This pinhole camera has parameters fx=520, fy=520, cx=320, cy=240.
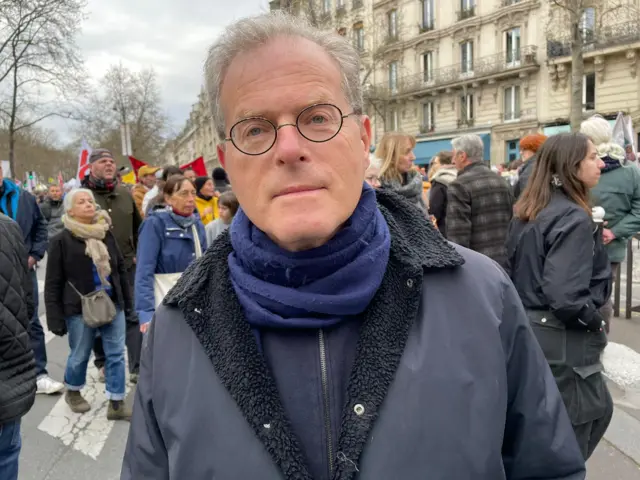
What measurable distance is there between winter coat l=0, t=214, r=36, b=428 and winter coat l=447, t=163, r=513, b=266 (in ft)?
11.0

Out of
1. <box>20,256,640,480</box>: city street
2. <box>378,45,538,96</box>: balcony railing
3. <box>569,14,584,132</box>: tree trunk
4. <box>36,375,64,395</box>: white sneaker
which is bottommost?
<box>20,256,640,480</box>: city street

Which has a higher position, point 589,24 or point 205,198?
point 589,24

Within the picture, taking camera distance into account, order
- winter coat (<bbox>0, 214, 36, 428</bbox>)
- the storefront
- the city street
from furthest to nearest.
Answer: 1. the storefront
2. the city street
3. winter coat (<bbox>0, 214, 36, 428</bbox>)

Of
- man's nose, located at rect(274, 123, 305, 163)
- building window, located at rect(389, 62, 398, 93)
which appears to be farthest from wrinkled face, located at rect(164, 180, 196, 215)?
building window, located at rect(389, 62, 398, 93)

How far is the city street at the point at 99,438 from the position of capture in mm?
3370

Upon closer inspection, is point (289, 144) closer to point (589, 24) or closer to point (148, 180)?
point (148, 180)

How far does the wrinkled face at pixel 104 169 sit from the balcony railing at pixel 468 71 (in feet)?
89.0

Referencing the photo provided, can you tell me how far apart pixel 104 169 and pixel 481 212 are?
3.77 m

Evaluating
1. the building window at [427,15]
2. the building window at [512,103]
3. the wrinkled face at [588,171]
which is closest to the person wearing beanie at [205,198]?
the wrinkled face at [588,171]

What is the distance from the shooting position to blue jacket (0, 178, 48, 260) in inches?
200

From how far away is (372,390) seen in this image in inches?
44.6

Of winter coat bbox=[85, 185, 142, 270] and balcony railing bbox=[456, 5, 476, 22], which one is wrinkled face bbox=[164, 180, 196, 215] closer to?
winter coat bbox=[85, 185, 142, 270]

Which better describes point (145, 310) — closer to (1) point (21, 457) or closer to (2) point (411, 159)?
(1) point (21, 457)

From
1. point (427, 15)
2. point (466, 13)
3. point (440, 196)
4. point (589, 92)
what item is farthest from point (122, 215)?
point (427, 15)
